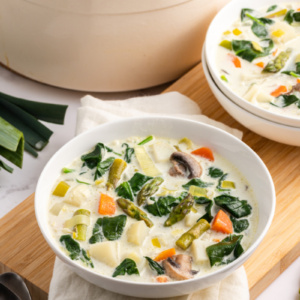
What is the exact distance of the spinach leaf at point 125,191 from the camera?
7.29 ft

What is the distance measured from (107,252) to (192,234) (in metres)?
0.28

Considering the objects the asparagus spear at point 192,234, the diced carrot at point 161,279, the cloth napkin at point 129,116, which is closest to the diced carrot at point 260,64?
the cloth napkin at point 129,116

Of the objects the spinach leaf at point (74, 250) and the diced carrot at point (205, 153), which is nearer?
the spinach leaf at point (74, 250)

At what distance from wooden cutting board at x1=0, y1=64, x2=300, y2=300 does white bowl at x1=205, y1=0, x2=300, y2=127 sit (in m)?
0.25

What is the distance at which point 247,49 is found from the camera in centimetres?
288

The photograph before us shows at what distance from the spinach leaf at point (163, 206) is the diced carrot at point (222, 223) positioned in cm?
15

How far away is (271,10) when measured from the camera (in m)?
3.12

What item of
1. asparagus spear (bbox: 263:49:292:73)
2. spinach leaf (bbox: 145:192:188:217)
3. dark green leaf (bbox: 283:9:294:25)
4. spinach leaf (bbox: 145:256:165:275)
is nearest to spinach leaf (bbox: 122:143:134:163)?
spinach leaf (bbox: 145:192:188:217)

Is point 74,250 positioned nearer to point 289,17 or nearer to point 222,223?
point 222,223

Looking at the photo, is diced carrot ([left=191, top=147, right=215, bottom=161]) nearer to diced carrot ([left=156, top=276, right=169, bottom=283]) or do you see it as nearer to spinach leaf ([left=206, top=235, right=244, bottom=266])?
spinach leaf ([left=206, top=235, right=244, bottom=266])

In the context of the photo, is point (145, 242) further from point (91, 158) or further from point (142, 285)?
point (91, 158)

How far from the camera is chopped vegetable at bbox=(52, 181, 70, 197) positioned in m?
2.23

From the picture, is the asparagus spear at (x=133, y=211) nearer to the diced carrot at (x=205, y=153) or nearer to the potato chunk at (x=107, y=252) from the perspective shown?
the potato chunk at (x=107, y=252)

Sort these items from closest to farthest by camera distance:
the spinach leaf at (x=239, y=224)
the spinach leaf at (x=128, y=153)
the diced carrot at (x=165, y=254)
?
1. the diced carrot at (x=165, y=254)
2. the spinach leaf at (x=239, y=224)
3. the spinach leaf at (x=128, y=153)
